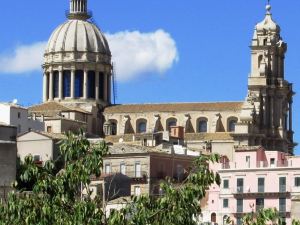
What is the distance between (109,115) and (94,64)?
21.3ft

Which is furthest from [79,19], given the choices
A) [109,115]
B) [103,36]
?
[109,115]

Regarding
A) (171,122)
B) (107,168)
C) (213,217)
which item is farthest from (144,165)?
(171,122)

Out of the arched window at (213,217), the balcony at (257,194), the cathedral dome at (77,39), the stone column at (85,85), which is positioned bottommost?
the arched window at (213,217)

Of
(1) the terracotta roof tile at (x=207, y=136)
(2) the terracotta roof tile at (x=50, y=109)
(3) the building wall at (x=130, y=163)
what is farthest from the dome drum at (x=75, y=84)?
(3) the building wall at (x=130, y=163)

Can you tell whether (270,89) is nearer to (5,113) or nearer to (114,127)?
(114,127)

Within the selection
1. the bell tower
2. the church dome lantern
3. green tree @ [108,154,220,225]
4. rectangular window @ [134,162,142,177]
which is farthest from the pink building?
the church dome lantern

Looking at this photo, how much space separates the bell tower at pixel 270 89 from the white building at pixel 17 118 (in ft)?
87.1

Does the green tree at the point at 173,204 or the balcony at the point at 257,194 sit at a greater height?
the green tree at the point at 173,204

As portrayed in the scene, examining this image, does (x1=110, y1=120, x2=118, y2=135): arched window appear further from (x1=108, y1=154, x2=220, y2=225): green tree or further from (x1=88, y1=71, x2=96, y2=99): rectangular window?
(x1=108, y1=154, x2=220, y2=225): green tree

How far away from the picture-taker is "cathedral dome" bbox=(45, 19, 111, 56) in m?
150

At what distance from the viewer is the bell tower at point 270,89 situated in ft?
454

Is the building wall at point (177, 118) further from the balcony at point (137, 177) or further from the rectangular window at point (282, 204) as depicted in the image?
the rectangular window at point (282, 204)

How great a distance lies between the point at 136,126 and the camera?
14562cm

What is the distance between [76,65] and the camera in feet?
493
